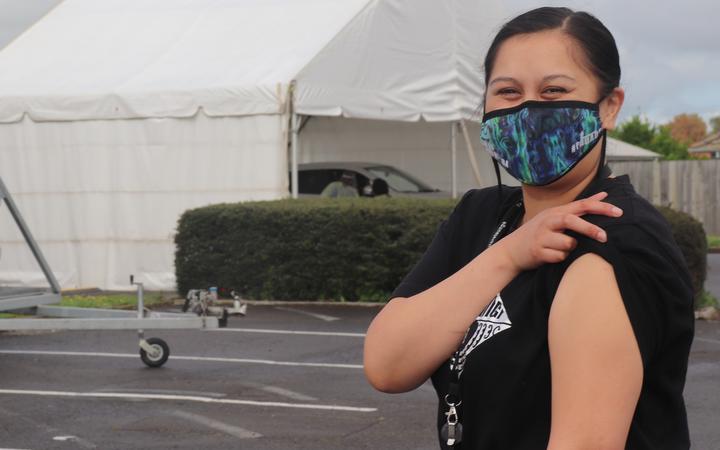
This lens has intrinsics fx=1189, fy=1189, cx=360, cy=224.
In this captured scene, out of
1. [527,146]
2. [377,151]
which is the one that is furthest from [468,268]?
[377,151]

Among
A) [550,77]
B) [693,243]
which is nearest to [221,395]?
[693,243]

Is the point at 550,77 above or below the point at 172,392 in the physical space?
above

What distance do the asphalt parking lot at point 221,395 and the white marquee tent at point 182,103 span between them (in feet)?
16.7

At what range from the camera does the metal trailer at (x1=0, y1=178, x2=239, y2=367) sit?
943cm

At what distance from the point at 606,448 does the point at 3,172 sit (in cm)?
1813

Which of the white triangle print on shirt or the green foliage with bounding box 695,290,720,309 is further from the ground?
the white triangle print on shirt

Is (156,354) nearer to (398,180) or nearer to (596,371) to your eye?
(596,371)

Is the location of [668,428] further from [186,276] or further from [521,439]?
[186,276]

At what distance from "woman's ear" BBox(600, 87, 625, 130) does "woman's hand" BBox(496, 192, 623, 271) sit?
183 mm

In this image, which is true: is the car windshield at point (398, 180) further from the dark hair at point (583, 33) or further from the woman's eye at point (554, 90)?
the woman's eye at point (554, 90)

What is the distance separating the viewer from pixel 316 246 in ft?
48.4

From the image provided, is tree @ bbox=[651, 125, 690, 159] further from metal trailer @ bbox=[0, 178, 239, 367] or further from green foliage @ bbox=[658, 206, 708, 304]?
metal trailer @ bbox=[0, 178, 239, 367]

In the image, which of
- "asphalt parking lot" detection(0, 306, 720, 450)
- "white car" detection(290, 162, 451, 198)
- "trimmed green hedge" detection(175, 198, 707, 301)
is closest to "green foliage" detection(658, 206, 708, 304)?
"trimmed green hedge" detection(175, 198, 707, 301)

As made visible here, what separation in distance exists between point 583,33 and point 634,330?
21.7 inches
